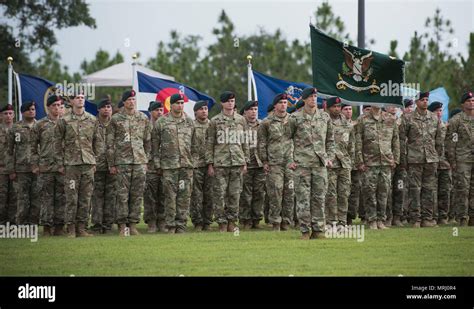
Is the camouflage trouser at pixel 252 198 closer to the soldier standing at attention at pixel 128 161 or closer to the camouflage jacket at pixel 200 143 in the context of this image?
the camouflage jacket at pixel 200 143

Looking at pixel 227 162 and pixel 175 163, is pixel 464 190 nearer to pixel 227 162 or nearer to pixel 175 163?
pixel 227 162

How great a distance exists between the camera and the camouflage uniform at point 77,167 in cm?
1798

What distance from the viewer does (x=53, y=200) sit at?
60.5 feet

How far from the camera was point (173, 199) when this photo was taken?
61.3 ft

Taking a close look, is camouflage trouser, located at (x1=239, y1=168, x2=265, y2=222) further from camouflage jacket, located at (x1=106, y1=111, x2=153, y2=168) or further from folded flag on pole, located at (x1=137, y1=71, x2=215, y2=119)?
folded flag on pole, located at (x1=137, y1=71, x2=215, y2=119)

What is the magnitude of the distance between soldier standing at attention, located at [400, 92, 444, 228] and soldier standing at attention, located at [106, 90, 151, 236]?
506cm

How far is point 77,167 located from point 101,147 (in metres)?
0.64

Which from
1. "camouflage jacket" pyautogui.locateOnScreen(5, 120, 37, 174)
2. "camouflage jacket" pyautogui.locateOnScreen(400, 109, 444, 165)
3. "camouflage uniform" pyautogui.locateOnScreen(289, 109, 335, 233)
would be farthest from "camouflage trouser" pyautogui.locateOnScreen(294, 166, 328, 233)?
"camouflage jacket" pyautogui.locateOnScreen(5, 120, 37, 174)

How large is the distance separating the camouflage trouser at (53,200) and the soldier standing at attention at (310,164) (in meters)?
4.25

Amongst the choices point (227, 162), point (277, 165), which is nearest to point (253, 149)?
point (277, 165)

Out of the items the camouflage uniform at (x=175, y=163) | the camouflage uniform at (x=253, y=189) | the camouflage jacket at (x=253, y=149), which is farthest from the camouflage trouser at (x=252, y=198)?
the camouflage uniform at (x=175, y=163)

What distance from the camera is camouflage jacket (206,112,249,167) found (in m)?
18.8

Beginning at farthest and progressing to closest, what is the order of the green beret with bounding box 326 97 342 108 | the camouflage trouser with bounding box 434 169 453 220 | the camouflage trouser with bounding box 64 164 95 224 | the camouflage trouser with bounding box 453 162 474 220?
the camouflage trouser with bounding box 434 169 453 220
the camouflage trouser with bounding box 453 162 474 220
the green beret with bounding box 326 97 342 108
the camouflage trouser with bounding box 64 164 95 224

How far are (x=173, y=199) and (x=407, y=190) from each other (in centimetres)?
480
